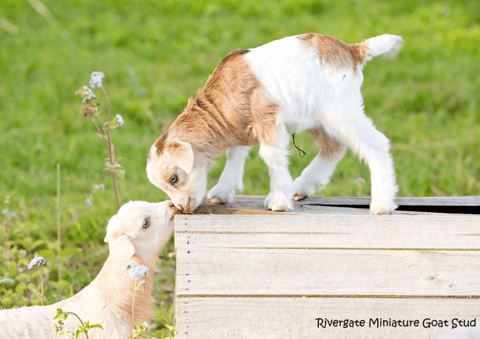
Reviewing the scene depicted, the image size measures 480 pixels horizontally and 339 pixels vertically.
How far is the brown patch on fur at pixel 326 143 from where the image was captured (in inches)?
140

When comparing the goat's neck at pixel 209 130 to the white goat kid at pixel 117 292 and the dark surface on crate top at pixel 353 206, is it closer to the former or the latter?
the dark surface on crate top at pixel 353 206

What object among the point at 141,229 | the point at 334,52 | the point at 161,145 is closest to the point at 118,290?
the point at 141,229

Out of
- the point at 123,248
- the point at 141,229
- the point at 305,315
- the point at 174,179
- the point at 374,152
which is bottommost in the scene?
the point at 305,315

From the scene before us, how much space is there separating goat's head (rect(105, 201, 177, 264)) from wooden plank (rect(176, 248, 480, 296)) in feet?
1.68

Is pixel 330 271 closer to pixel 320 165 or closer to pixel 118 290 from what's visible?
pixel 320 165

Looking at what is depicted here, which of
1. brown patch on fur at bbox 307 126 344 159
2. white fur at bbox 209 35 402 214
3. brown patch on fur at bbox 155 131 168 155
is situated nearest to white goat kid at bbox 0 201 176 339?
brown patch on fur at bbox 155 131 168 155

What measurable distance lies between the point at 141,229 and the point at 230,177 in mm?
559

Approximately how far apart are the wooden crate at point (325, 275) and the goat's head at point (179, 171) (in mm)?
194

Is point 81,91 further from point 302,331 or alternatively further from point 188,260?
point 302,331

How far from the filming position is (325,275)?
2969 mm

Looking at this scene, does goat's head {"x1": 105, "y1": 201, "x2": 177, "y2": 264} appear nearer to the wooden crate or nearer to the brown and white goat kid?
the brown and white goat kid

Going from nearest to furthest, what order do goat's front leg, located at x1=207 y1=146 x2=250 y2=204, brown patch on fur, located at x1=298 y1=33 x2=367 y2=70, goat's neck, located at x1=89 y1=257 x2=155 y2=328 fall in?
brown patch on fur, located at x1=298 y1=33 x2=367 y2=70 → goat's neck, located at x1=89 y1=257 x2=155 y2=328 → goat's front leg, located at x1=207 y1=146 x2=250 y2=204

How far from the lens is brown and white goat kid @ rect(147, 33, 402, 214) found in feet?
10.3

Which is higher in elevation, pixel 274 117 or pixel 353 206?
pixel 274 117
